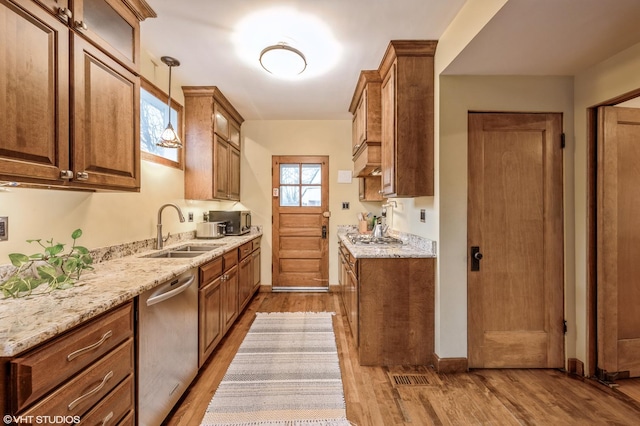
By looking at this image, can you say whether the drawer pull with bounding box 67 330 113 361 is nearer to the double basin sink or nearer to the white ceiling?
the double basin sink

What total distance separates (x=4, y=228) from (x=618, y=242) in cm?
385

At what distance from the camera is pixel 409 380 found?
2.07 meters

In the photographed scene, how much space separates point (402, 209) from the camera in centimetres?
322

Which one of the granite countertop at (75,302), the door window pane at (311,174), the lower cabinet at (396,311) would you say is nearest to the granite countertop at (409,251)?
the lower cabinet at (396,311)

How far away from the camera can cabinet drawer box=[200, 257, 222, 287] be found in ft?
6.92

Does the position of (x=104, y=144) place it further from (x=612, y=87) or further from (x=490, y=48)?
Answer: (x=612, y=87)

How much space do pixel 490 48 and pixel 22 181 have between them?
2.59 metres

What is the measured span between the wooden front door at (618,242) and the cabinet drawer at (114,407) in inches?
121

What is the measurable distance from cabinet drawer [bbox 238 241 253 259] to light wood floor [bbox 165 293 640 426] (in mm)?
1102

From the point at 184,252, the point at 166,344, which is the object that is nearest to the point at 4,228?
the point at 166,344

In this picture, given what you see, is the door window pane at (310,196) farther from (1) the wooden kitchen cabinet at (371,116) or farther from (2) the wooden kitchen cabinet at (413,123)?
(2) the wooden kitchen cabinet at (413,123)

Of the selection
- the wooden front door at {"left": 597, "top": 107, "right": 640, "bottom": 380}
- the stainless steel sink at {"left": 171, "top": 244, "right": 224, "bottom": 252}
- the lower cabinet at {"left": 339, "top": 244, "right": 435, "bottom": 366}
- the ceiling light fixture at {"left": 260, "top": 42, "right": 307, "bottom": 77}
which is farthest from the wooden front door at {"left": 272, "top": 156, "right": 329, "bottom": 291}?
the wooden front door at {"left": 597, "top": 107, "right": 640, "bottom": 380}

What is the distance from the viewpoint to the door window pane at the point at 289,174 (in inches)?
172

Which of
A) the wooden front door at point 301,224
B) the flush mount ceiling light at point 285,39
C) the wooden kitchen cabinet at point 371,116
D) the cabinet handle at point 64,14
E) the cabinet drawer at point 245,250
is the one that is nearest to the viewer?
the cabinet handle at point 64,14
